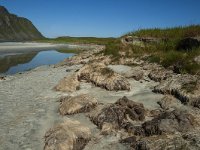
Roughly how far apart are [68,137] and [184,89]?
19.4 ft

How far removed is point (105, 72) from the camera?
1595 centimetres

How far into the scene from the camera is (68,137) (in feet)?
28.9

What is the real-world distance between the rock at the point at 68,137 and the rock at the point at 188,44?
39.2ft

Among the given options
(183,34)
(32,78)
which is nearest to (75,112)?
(32,78)

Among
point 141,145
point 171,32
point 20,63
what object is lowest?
point 20,63

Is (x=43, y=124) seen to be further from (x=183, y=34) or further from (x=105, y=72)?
(x=183, y=34)

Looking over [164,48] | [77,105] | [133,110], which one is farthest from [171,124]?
[164,48]

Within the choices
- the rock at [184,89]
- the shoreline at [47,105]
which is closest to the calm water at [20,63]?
the shoreline at [47,105]

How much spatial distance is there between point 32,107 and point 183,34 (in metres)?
14.6

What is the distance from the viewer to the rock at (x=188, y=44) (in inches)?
784

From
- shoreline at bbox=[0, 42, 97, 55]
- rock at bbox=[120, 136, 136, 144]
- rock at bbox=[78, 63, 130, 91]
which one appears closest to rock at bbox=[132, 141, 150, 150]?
rock at bbox=[120, 136, 136, 144]

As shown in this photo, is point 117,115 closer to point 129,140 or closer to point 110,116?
point 110,116

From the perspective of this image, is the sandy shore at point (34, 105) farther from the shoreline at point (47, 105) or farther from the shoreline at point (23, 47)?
the shoreline at point (23, 47)

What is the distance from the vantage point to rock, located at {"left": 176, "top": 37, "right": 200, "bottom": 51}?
1991 cm
